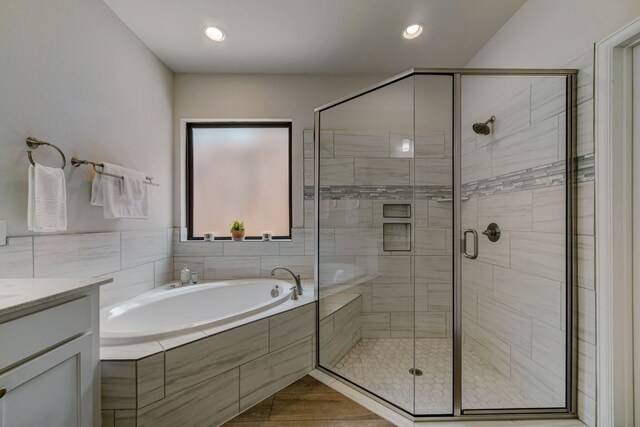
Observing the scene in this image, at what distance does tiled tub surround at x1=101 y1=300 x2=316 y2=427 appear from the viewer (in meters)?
1.13

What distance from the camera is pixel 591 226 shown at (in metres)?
1.31

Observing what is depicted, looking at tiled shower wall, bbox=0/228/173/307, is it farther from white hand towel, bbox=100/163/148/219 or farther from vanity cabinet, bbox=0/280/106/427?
vanity cabinet, bbox=0/280/106/427

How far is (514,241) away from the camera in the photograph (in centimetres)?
168

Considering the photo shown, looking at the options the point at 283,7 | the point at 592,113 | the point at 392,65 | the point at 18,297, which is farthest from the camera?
the point at 392,65

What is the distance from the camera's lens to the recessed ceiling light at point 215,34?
193 centimetres

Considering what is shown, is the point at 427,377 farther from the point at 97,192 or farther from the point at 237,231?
the point at 97,192

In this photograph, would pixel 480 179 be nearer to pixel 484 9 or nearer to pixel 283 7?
pixel 484 9

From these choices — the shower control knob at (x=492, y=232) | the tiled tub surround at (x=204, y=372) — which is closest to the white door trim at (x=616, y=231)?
the shower control knob at (x=492, y=232)

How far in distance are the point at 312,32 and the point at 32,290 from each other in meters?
2.12

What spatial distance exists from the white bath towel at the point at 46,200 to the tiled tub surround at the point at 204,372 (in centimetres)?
63

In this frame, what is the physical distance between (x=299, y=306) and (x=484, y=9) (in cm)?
230

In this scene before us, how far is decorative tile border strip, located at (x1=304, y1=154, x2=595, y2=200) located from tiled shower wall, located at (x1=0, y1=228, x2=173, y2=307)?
4.78 feet

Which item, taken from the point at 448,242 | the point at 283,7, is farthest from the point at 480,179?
the point at 283,7

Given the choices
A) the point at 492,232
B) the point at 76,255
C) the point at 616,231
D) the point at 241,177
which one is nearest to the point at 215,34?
the point at 241,177
